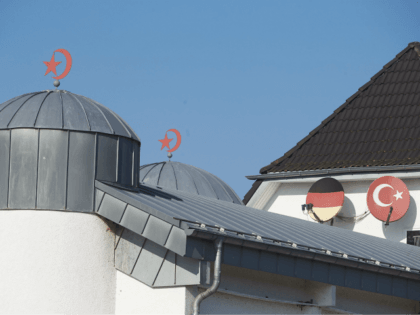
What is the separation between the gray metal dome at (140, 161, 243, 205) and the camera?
19156 millimetres

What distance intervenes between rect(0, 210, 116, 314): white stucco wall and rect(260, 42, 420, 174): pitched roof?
1185 centimetres

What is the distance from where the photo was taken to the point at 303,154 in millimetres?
22000

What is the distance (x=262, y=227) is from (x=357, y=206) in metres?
8.93

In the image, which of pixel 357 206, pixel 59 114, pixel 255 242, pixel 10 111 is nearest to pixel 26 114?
pixel 10 111

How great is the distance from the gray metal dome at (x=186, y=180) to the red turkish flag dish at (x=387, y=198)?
3750mm

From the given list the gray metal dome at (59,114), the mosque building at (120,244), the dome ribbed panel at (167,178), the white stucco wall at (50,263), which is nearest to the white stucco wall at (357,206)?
the dome ribbed panel at (167,178)

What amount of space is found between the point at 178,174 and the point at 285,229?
7.86 m

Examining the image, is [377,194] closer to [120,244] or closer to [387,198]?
[387,198]

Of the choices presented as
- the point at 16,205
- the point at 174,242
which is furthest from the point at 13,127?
the point at 174,242

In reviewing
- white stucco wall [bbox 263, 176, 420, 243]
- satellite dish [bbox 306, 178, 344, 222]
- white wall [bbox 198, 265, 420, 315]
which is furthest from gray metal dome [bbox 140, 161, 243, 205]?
white wall [bbox 198, 265, 420, 315]

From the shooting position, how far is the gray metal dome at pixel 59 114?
31.3 feet

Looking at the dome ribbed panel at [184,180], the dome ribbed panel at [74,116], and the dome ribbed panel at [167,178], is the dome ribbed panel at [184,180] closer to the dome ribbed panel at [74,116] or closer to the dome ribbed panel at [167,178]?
the dome ribbed panel at [167,178]

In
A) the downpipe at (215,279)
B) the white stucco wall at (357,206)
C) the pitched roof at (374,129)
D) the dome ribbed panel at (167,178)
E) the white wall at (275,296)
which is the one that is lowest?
the white wall at (275,296)

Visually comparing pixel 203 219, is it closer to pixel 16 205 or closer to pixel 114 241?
pixel 114 241
